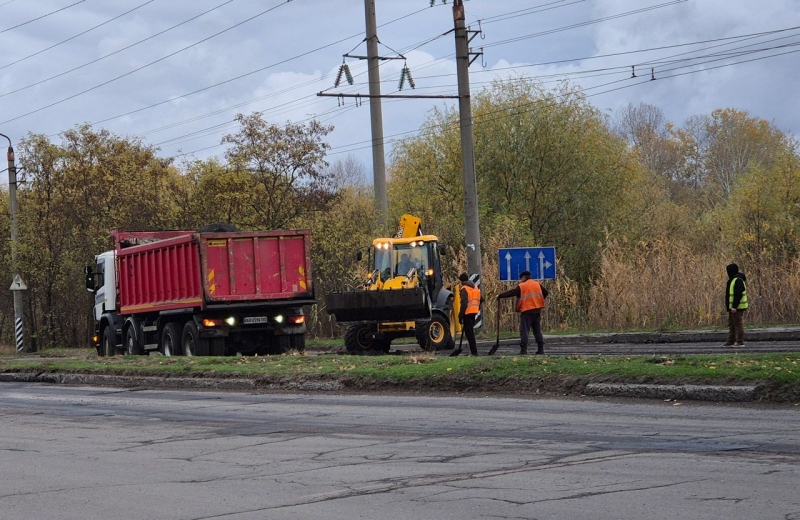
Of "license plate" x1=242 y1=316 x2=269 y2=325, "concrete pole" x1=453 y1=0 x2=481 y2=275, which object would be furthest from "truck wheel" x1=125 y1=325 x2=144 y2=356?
"concrete pole" x1=453 y1=0 x2=481 y2=275

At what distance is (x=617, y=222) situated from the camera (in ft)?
136

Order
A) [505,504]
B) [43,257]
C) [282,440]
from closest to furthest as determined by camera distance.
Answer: [505,504]
[282,440]
[43,257]

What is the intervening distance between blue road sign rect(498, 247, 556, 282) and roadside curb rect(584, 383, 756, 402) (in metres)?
13.7

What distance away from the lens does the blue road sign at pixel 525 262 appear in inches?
1110

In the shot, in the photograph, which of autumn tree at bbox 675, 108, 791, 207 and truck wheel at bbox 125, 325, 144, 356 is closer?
truck wheel at bbox 125, 325, 144, 356

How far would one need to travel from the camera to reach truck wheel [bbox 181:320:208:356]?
26562 mm

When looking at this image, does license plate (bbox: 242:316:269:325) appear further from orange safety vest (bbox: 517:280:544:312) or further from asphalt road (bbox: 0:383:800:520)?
asphalt road (bbox: 0:383:800:520)

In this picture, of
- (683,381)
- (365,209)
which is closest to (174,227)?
(365,209)

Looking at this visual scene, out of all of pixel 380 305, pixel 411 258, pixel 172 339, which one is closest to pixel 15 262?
pixel 172 339

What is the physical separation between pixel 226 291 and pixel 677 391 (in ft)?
48.9

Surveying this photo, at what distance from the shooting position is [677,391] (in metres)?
13.5

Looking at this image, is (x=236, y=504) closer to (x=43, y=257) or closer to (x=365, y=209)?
(x=365, y=209)

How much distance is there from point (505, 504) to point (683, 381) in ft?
23.1

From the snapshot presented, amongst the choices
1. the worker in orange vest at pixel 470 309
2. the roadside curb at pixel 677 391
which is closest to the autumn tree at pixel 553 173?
the worker in orange vest at pixel 470 309
